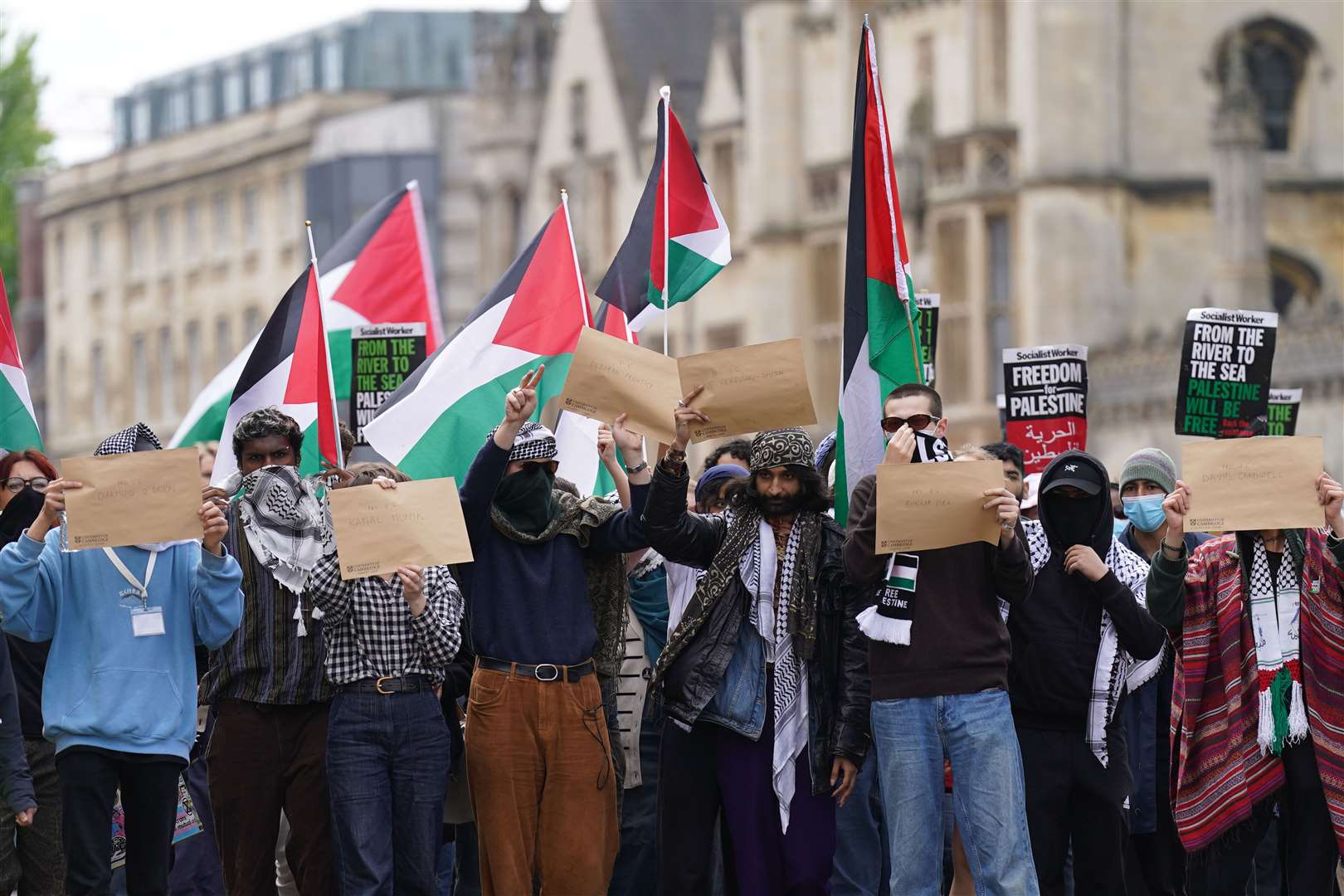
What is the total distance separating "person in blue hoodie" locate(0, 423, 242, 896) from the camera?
32.8ft

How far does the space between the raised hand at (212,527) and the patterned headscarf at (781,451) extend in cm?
201

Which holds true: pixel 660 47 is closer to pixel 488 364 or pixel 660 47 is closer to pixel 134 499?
pixel 488 364

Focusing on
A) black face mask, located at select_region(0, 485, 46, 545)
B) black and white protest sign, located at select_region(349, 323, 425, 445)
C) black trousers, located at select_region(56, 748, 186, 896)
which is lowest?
black trousers, located at select_region(56, 748, 186, 896)

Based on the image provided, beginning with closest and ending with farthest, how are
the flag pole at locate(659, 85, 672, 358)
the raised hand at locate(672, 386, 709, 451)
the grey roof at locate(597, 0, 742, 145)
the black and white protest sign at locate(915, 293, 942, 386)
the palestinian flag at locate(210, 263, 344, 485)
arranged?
the raised hand at locate(672, 386, 709, 451), the flag pole at locate(659, 85, 672, 358), the palestinian flag at locate(210, 263, 344, 485), the black and white protest sign at locate(915, 293, 942, 386), the grey roof at locate(597, 0, 742, 145)

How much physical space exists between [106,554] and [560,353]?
3398 mm

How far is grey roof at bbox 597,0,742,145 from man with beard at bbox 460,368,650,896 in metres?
37.1

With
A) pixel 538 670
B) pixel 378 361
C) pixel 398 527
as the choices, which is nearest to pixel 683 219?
pixel 378 361

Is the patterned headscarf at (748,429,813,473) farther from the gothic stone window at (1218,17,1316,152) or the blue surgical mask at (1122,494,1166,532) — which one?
the gothic stone window at (1218,17,1316,152)

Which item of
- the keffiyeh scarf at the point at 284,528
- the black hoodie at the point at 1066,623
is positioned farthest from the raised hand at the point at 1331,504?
the keffiyeh scarf at the point at 284,528

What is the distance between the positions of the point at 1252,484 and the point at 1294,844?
1.38m

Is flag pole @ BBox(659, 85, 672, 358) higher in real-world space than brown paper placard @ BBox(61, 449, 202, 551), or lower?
higher

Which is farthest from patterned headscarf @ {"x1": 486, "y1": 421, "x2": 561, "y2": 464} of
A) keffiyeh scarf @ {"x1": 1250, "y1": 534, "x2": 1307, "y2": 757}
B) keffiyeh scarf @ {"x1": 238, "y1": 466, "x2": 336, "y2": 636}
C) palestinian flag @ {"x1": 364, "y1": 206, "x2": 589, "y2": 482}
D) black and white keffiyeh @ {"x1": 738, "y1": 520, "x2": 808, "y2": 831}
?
keffiyeh scarf @ {"x1": 1250, "y1": 534, "x2": 1307, "y2": 757}

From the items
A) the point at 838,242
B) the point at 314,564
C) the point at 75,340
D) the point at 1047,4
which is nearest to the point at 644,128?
the point at 838,242

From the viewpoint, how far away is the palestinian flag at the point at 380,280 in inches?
639
